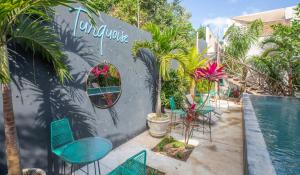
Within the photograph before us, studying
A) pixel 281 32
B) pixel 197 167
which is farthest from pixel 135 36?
pixel 281 32

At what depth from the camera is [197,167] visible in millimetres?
3861

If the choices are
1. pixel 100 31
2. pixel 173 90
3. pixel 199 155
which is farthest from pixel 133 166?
pixel 173 90

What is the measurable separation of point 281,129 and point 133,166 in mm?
6595

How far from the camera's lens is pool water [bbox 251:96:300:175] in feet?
14.0

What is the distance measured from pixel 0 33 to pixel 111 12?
1052 cm

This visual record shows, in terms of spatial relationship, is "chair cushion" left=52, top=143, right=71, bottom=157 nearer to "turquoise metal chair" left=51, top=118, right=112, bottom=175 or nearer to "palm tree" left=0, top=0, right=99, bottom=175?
"turquoise metal chair" left=51, top=118, right=112, bottom=175

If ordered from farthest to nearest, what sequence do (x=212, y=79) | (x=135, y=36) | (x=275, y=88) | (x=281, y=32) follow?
(x=275, y=88), (x=281, y=32), (x=135, y=36), (x=212, y=79)

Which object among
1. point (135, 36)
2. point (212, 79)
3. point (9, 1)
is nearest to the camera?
point (9, 1)

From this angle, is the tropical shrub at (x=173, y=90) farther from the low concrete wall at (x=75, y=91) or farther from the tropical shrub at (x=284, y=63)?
the tropical shrub at (x=284, y=63)

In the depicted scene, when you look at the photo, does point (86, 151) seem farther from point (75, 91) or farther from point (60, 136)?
point (75, 91)

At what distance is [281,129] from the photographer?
6484mm

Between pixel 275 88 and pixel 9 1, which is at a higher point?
pixel 9 1

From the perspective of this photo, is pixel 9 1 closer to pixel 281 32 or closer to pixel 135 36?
pixel 135 36

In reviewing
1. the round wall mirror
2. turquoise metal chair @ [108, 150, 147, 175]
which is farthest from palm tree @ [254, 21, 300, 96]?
turquoise metal chair @ [108, 150, 147, 175]
